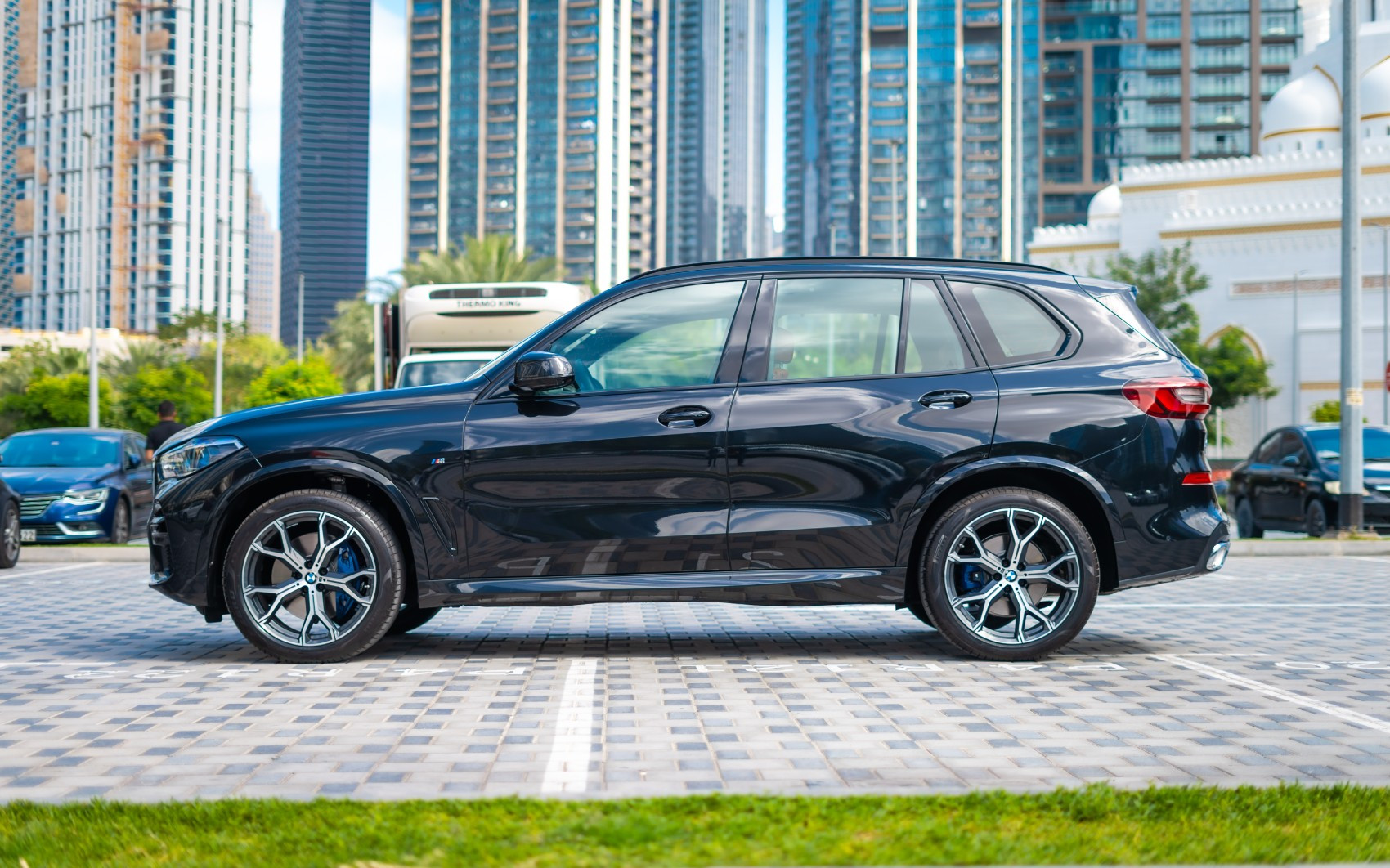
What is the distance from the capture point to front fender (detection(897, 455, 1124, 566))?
656cm

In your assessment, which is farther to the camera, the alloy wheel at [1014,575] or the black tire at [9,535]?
the black tire at [9,535]

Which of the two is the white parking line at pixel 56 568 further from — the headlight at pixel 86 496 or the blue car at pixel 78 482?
the headlight at pixel 86 496

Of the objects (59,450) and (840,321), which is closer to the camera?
(840,321)

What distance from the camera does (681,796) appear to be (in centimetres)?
382

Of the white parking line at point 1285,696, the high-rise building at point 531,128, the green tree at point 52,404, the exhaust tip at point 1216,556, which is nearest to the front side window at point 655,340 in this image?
the exhaust tip at point 1216,556

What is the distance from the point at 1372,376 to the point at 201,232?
469ft

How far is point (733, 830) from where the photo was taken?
3.42 metres

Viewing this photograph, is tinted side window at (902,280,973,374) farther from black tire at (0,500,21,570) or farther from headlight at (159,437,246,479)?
black tire at (0,500,21,570)

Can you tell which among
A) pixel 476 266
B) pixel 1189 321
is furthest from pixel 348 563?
pixel 1189 321

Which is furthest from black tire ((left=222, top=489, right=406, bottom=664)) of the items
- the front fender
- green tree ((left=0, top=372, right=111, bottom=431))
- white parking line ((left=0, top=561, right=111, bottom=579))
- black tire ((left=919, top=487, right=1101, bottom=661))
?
green tree ((left=0, top=372, right=111, bottom=431))

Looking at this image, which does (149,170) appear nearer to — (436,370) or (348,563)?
(436,370)

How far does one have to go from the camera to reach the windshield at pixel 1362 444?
17.2 meters

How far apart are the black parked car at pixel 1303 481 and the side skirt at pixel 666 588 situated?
12119mm

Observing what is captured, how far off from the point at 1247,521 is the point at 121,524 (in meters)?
13.8
